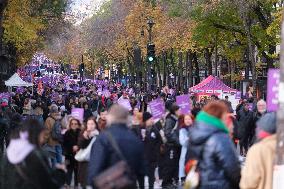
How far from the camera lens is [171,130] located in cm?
1638

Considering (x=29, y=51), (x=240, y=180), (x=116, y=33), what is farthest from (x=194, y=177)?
(x=116, y=33)

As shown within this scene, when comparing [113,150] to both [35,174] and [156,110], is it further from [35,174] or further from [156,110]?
[156,110]

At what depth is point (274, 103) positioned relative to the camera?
35.9 feet

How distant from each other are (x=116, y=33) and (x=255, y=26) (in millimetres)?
29016

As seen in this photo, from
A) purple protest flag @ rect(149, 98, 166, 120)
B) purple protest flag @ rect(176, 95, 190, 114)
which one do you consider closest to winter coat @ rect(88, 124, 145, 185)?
purple protest flag @ rect(149, 98, 166, 120)

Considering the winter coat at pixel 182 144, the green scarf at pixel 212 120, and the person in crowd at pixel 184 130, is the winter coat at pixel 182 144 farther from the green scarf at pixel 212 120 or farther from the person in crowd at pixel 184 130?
the green scarf at pixel 212 120

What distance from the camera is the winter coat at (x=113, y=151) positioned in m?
9.27

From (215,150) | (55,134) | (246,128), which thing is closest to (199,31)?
(246,128)

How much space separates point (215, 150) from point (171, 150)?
764 centimetres

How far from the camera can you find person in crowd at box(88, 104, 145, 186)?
365 inches

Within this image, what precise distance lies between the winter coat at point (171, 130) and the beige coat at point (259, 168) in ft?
23.1

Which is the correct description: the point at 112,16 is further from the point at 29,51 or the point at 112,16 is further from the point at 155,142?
the point at 155,142

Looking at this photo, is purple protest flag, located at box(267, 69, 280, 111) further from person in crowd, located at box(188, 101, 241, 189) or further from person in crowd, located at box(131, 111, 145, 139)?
person in crowd, located at box(131, 111, 145, 139)

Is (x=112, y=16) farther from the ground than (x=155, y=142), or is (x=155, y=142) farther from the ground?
(x=112, y=16)
